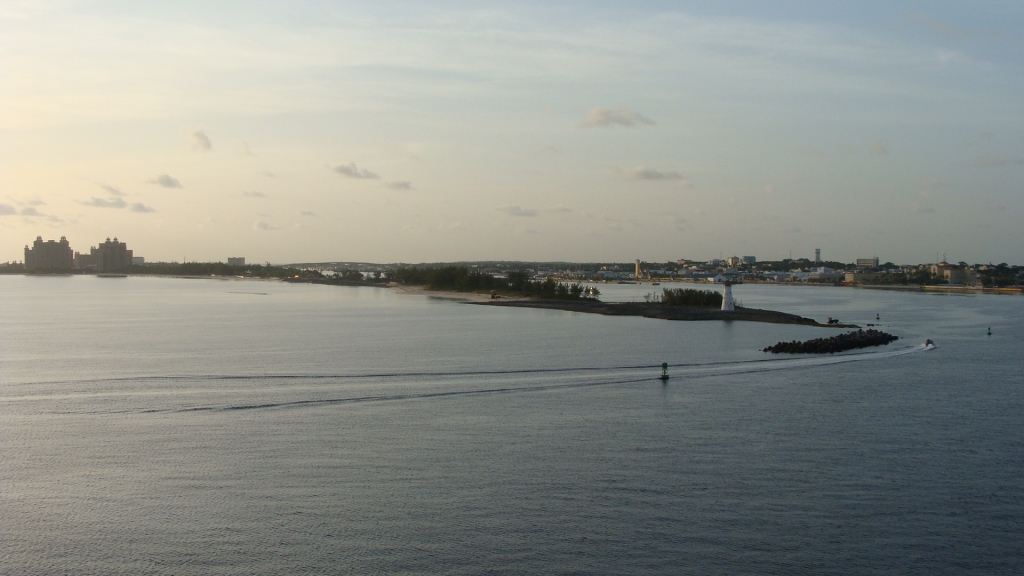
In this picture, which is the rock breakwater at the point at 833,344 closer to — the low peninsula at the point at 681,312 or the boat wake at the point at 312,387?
the boat wake at the point at 312,387

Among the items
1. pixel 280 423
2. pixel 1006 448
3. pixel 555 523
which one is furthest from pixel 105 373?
pixel 1006 448

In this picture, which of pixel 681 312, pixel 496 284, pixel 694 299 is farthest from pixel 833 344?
pixel 496 284

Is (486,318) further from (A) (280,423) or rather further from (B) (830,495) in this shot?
(B) (830,495)

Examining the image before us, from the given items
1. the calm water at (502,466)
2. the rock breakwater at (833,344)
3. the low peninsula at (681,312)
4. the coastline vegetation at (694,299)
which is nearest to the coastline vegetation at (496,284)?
the low peninsula at (681,312)

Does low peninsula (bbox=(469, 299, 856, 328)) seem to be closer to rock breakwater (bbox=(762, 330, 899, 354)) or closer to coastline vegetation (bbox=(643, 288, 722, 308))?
coastline vegetation (bbox=(643, 288, 722, 308))

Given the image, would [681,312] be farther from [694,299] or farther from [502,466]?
[502,466]

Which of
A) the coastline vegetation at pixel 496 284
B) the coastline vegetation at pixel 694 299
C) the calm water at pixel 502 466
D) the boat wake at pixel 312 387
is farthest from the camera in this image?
the coastline vegetation at pixel 496 284

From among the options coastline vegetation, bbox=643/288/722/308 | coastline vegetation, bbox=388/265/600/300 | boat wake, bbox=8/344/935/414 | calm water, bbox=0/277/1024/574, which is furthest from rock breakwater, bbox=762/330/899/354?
coastline vegetation, bbox=388/265/600/300
